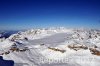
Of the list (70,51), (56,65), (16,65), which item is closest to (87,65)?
(56,65)

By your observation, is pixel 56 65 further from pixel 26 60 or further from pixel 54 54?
pixel 54 54

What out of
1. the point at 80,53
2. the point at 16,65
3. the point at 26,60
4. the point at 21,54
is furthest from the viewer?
the point at 80,53

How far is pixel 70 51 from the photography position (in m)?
37.3

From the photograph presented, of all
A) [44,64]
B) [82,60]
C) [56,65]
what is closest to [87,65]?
[82,60]

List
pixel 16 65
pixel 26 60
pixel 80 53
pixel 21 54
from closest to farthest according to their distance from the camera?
pixel 16 65 < pixel 26 60 < pixel 21 54 < pixel 80 53

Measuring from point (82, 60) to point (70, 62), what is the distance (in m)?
2.44

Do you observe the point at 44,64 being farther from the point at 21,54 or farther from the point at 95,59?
the point at 95,59

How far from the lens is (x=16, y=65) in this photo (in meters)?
26.3

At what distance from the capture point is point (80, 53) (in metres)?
35.6

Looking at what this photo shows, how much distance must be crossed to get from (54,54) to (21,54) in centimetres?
735

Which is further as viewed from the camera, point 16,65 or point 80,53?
point 80,53

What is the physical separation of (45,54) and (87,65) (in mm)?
11258

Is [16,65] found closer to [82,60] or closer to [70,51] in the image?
[82,60]

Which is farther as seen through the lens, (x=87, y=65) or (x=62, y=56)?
(x=62, y=56)
